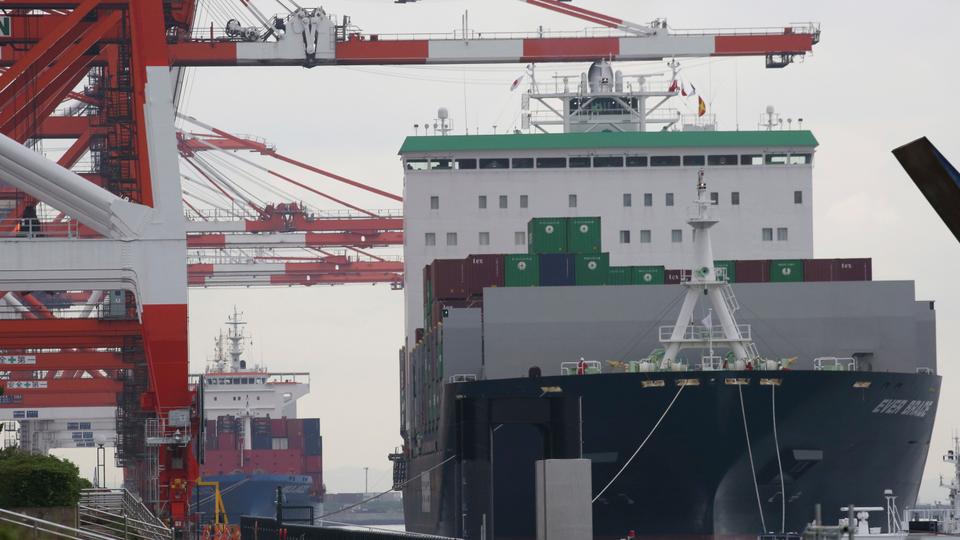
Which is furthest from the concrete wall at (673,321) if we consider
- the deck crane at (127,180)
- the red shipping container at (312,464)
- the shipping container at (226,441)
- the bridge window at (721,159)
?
the red shipping container at (312,464)

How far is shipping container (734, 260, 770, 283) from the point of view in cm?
3572

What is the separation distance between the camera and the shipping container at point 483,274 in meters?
36.3

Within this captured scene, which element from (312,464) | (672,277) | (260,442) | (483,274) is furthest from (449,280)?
(312,464)

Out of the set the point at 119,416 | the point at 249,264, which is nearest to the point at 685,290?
the point at 119,416

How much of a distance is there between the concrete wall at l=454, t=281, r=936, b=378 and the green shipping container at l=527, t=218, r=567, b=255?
409 centimetres

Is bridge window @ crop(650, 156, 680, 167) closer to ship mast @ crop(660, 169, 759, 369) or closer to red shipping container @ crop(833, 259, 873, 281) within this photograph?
red shipping container @ crop(833, 259, 873, 281)

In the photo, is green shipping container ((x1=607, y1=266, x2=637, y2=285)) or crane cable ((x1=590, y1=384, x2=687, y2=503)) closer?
crane cable ((x1=590, y1=384, x2=687, y2=503))

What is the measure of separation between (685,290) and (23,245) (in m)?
12.4

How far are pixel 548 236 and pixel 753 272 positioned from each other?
4576mm

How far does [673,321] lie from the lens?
32969 millimetres

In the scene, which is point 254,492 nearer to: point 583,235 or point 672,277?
point 583,235

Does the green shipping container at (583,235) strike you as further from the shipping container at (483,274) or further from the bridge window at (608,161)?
the bridge window at (608,161)

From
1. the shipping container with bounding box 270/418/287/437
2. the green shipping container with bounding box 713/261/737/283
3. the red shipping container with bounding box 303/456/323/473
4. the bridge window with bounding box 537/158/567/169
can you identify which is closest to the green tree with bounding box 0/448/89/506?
the green shipping container with bounding box 713/261/737/283

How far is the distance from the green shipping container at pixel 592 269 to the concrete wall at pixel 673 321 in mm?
1842
